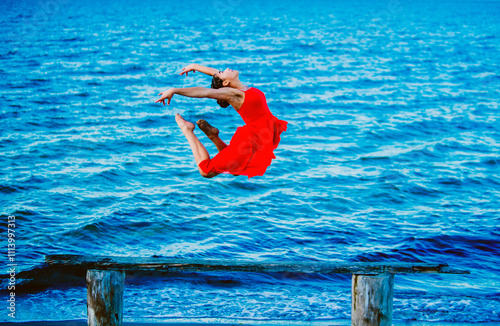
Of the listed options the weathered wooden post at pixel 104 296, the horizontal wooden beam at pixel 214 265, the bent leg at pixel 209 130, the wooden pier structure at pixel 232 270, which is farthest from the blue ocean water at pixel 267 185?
the bent leg at pixel 209 130

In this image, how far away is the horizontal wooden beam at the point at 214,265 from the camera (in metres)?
6.48

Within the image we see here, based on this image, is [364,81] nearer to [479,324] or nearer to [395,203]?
[395,203]

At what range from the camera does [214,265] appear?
6.48 m

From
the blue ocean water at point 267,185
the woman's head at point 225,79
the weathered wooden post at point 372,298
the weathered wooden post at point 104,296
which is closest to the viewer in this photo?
the woman's head at point 225,79

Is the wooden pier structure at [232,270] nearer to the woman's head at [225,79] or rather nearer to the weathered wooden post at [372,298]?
the weathered wooden post at [372,298]

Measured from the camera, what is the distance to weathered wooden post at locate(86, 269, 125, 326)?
21.9 feet

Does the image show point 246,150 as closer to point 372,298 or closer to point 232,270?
point 232,270

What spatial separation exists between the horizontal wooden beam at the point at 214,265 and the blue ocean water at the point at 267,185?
9.85 ft

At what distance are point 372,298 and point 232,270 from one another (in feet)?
5.39

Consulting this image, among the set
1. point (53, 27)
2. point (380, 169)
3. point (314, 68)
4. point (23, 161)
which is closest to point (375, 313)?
point (380, 169)

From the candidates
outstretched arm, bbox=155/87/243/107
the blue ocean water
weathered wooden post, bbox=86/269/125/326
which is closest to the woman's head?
outstretched arm, bbox=155/87/243/107

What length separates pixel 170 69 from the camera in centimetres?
3441

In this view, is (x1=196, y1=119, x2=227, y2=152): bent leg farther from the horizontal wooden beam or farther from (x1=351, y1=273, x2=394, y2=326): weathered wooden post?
(x1=351, y1=273, x2=394, y2=326): weathered wooden post

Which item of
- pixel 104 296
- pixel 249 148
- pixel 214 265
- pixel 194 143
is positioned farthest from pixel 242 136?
pixel 104 296
